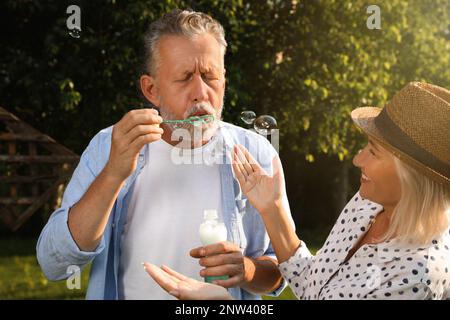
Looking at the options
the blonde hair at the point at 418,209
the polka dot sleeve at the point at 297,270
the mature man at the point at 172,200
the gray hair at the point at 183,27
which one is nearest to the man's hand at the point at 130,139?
the mature man at the point at 172,200

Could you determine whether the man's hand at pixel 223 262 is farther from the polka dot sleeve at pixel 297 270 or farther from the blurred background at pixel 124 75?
the blurred background at pixel 124 75

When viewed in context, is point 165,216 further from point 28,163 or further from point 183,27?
point 28,163

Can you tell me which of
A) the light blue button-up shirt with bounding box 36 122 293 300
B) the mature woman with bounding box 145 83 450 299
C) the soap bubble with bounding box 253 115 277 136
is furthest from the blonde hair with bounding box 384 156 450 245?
the soap bubble with bounding box 253 115 277 136

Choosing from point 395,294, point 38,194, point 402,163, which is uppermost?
point 402,163

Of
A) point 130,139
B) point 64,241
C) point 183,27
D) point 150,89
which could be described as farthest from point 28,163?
point 130,139

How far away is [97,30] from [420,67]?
617 cm

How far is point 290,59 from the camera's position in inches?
356

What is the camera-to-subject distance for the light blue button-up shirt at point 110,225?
2.15m

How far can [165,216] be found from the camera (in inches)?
91.3

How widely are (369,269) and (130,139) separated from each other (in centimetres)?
81

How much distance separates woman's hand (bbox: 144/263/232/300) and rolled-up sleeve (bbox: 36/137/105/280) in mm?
270
